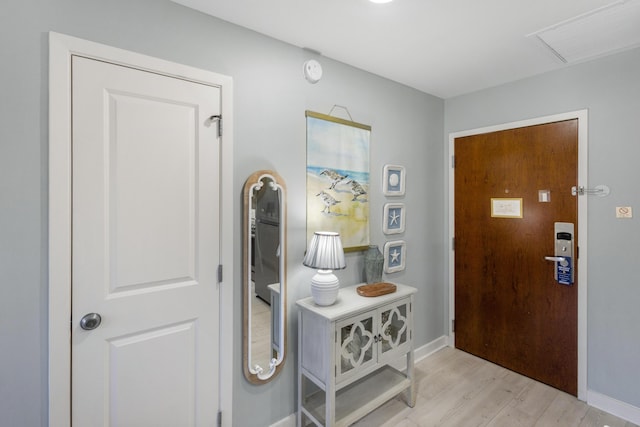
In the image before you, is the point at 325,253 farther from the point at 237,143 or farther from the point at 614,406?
the point at 614,406

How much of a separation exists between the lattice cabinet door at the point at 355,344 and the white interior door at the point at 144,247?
69 centimetres

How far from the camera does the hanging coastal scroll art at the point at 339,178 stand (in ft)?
6.64

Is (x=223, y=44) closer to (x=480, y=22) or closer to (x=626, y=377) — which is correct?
(x=480, y=22)

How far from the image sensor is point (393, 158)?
8.46 ft

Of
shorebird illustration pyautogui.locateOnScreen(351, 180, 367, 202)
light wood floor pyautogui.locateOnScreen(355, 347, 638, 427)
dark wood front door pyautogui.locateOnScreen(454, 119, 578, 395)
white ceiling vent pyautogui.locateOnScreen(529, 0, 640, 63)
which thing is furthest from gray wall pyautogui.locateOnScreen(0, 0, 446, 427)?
white ceiling vent pyautogui.locateOnScreen(529, 0, 640, 63)

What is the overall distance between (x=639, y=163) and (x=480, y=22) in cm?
141

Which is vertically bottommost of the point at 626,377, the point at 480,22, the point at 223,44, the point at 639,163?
the point at 626,377

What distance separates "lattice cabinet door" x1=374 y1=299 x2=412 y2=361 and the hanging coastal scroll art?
50 centimetres

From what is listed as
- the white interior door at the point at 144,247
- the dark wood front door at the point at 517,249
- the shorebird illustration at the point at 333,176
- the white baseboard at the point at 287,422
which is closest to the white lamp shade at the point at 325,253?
the shorebird illustration at the point at 333,176

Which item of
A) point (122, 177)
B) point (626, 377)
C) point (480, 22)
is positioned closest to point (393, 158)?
point (480, 22)

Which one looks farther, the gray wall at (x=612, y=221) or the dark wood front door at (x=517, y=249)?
the dark wood front door at (x=517, y=249)

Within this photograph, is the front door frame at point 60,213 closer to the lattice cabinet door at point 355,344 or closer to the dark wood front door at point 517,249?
the lattice cabinet door at point 355,344

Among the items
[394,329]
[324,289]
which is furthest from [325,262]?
[394,329]

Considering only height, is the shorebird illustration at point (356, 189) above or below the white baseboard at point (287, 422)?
above
